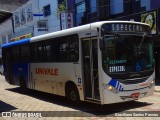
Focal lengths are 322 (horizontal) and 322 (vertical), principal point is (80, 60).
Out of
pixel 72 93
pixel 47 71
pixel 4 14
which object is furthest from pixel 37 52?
Answer: pixel 72 93

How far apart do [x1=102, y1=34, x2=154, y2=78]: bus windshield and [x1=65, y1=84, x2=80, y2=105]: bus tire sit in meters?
2.08

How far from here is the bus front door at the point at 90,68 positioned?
1062 cm

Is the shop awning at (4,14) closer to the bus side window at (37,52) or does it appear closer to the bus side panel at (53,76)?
the bus side window at (37,52)

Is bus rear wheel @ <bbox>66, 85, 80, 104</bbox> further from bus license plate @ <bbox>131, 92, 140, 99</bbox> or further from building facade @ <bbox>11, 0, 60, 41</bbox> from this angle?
building facade @ <bbox>11, 0, 60, 41</bbox>

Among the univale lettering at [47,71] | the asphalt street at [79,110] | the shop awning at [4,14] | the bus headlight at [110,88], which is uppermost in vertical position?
the shop awning at [4,14]

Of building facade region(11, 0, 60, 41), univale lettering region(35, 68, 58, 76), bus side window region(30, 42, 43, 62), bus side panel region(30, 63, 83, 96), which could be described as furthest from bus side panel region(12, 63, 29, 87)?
building facade region(11, 0, 60, 41)

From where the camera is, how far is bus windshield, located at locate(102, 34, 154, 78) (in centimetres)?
1035

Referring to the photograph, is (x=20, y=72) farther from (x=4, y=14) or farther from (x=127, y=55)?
(x=127, y=55)

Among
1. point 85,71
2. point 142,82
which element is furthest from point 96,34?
point 142,82

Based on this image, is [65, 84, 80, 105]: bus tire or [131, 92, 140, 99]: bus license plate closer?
[131, 92, 140, 99]: bus license plate

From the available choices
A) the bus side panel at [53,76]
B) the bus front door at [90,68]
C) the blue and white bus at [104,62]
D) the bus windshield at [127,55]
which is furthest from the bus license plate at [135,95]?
the bus side panel at [53,76]

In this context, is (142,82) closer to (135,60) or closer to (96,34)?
(135,60)

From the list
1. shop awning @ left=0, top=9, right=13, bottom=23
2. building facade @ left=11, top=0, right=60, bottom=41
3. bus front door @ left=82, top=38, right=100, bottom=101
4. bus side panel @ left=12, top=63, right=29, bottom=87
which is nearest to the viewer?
bus front door @ left=82, top=38, right=100, bottom=101

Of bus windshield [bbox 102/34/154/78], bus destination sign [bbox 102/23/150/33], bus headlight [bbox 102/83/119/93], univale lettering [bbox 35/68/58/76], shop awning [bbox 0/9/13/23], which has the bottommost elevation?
bus headlight [bbox 102/83/119/93]
